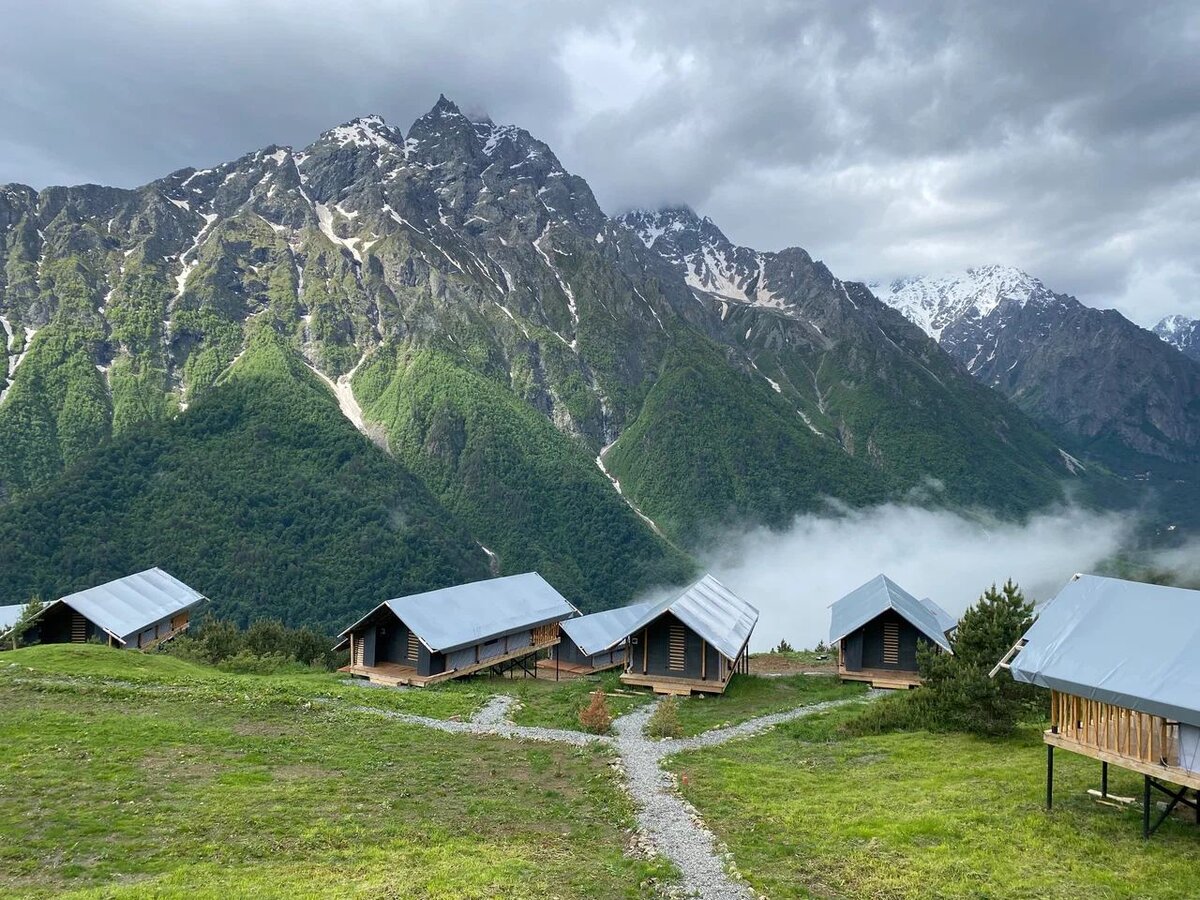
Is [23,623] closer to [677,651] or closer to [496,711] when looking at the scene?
[496,711]

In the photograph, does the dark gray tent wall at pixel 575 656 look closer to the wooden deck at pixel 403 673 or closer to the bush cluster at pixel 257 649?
the wooden deck at pixel 403 673

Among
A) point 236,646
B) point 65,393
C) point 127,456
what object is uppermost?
point 65,393

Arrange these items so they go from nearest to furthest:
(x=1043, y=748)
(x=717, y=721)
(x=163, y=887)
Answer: (x=163, y=887)
(x=1043, y=748)
(x=717, y=721)

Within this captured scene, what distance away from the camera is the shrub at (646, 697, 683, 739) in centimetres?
3200

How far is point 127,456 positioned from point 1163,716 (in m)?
187

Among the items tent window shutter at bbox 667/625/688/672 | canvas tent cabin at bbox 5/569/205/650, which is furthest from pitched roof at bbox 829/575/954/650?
canvas tent cabin at bbox 5/569/205/650

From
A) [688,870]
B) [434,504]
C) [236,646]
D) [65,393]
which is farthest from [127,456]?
[688,870]

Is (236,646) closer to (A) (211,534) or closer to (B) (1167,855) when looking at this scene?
(B) (1167,855)

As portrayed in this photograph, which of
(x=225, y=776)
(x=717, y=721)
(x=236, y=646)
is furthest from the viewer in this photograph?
(x=236, y=646)

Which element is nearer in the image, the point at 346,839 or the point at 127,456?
the point at 346,839

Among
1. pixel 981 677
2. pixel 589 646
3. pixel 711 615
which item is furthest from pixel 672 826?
pixel 589 646

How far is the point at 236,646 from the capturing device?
56719 mm

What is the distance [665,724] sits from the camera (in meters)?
32.6

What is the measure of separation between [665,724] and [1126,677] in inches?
725
